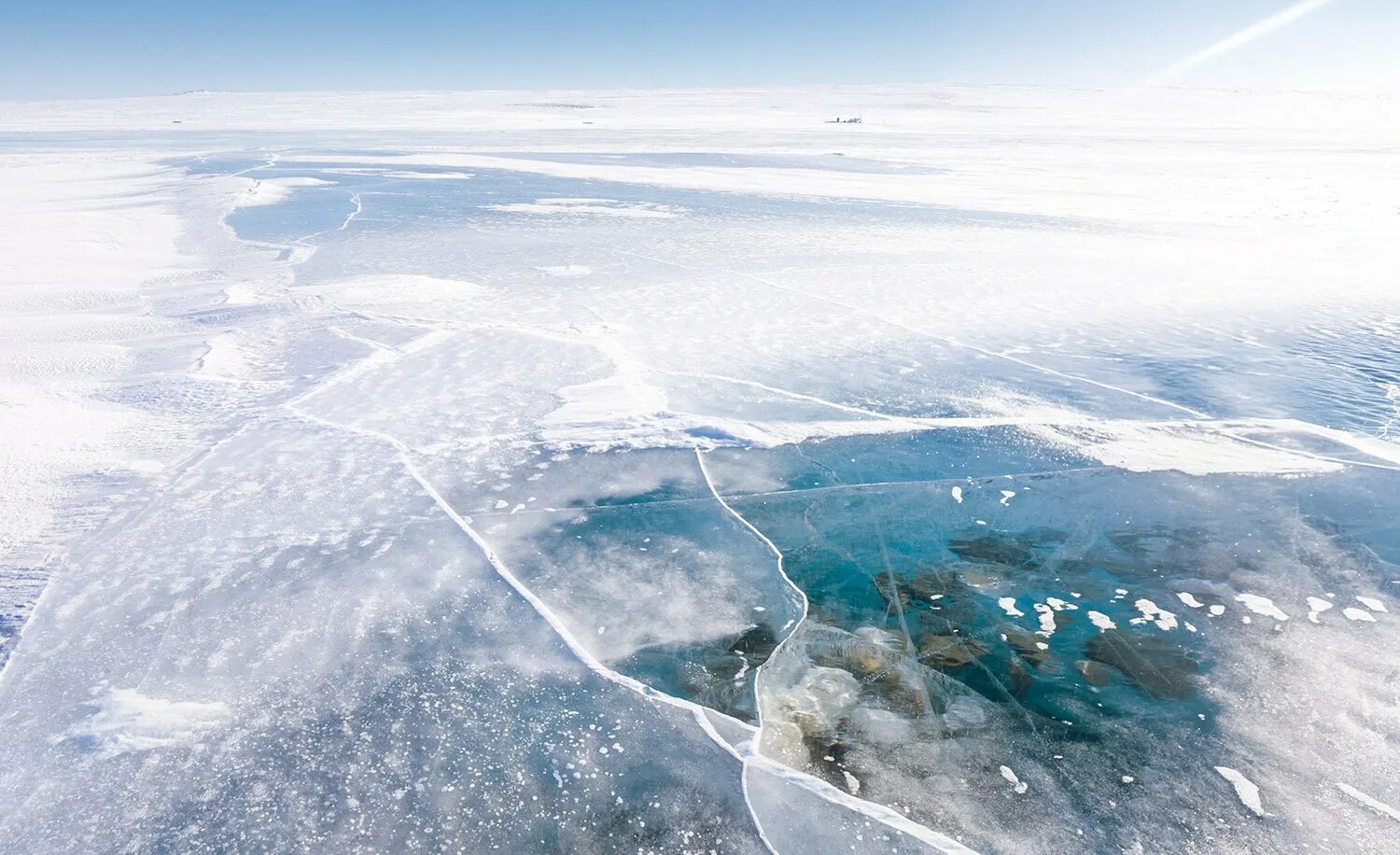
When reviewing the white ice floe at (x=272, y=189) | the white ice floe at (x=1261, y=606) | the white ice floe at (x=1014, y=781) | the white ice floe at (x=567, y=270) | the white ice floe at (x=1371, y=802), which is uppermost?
the white ice floe at (x=1371, y=802)

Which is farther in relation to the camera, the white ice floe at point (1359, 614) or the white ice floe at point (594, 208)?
the white ice floe at point (594, 208)

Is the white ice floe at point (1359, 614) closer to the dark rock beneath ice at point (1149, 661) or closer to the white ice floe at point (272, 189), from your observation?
the dark rock beneath ice at point (1149, 661)

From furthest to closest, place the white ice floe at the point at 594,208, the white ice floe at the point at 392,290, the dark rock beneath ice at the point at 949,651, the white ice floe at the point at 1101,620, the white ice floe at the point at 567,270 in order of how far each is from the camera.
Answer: the white ice floe at the point at 594,208, the white ice floe at the point at 567,270, the white ice floe at the point at 392,290, the white ice floe at the point at 1101,620, the dark rock beneath ice at the point at 949,651

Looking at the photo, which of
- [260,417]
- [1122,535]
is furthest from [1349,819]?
[260,417]

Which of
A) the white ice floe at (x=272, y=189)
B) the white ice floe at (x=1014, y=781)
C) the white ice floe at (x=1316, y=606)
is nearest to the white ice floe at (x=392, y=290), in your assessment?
the white ice floe at (x=1014, y=781)

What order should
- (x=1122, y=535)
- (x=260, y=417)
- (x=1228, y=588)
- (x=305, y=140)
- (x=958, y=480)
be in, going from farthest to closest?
(x=305, y=140) → (x=260, y=417) → (x=958, y=480) → (x=1122, y=535) → (x=1228, y=588)

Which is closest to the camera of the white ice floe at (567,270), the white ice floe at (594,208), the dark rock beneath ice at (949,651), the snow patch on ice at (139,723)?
the snow patch on ice at (139,723)

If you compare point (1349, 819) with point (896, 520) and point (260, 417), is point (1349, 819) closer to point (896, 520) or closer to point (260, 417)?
point (896, 520)

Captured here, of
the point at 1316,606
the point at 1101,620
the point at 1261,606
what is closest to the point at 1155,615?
the point at 1101,620

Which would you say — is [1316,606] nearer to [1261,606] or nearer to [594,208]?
[1261,606]
